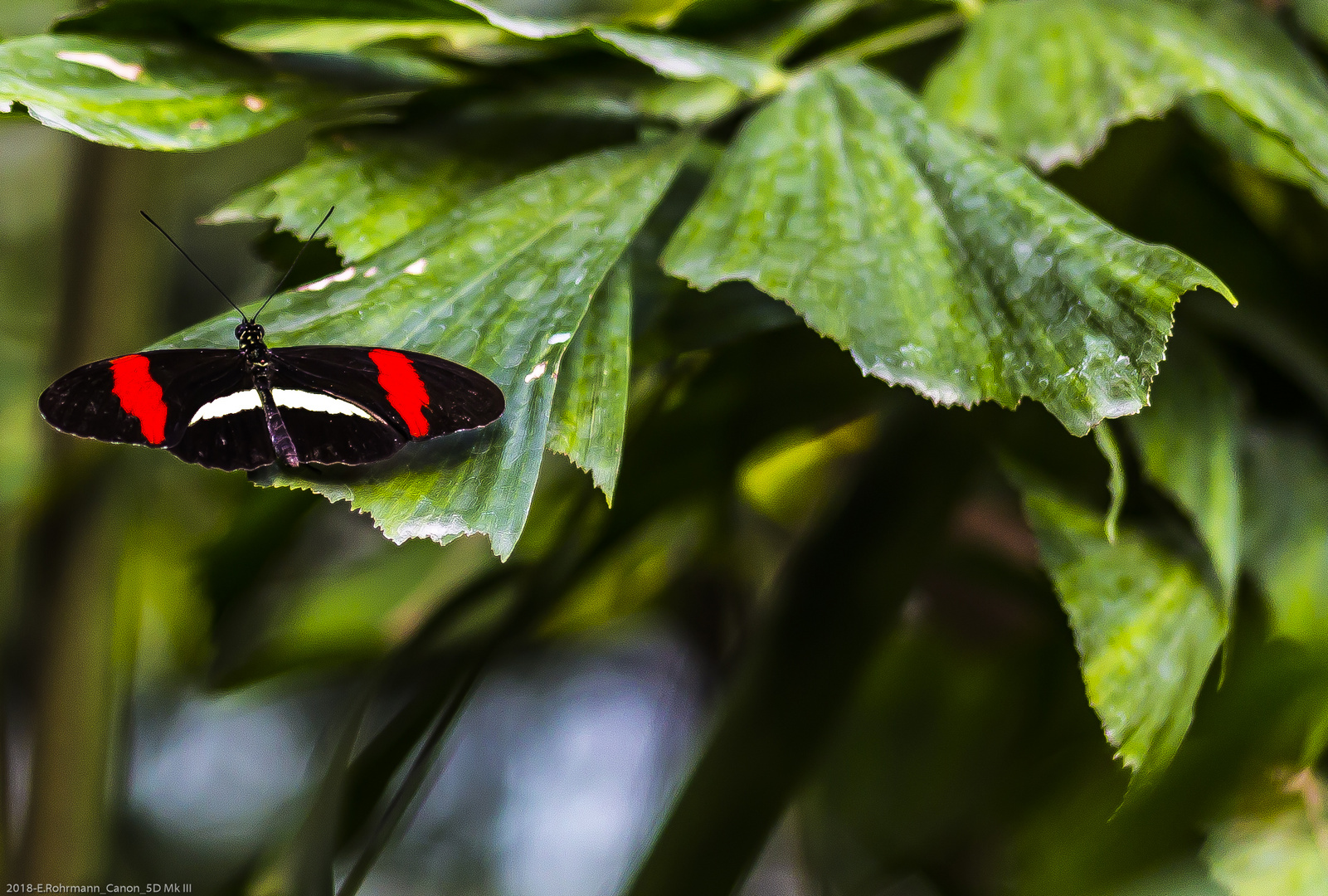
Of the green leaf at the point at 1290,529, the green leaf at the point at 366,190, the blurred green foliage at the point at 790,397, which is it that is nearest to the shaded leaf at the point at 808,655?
the blurred green foliage at the point at 790,397

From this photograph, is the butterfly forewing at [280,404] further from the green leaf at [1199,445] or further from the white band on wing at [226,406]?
the green leaf at [1199,445]

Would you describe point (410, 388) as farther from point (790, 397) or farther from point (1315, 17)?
point (1315, 17)

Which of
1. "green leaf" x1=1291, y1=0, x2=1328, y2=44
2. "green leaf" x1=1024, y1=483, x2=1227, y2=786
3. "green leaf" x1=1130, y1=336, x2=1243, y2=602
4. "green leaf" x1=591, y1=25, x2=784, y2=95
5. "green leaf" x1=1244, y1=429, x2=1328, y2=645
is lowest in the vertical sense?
"green leaf" x1=1244, y1=429, x2=1328, y2=645

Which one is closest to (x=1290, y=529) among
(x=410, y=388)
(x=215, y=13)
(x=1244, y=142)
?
(x=1244, y=142)

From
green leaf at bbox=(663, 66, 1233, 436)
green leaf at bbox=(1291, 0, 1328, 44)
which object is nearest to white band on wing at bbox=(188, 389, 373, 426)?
green leaf at bbox=(663, 66, 1233, 436)

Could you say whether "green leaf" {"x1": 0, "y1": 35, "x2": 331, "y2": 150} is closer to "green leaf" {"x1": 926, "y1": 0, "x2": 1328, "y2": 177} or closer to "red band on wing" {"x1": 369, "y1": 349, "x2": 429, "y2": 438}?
"red band on wing" {"x1": 369, "y1": 349, "x2": 429, "y2": 438}

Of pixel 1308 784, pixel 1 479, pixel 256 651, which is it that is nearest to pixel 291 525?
pixel 256 651

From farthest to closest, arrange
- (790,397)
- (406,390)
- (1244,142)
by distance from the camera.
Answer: (790,397) → (1244,142) → (406,390)
